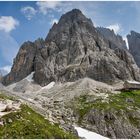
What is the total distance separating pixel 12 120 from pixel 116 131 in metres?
88.9

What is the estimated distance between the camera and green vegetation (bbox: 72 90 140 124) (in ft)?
477

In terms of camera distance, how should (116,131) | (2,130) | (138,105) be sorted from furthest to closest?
(138,105), (116,131), (2,130)

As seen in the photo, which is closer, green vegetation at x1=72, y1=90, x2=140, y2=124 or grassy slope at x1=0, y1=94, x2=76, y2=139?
grassy slope at x1=0, y1=94, x2=76, y2=139

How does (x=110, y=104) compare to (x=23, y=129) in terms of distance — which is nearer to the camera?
(x=23, y=129)

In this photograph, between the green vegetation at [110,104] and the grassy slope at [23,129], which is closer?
the grassy slope at [23,129]

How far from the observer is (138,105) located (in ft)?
537

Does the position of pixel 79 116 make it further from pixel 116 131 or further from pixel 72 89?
pixel 72 89

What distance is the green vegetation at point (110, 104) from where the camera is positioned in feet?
477

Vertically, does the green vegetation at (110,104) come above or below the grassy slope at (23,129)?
above

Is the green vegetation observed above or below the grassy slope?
above

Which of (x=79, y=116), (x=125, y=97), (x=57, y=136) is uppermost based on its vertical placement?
(x=125, y=97)

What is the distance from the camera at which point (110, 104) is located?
158m

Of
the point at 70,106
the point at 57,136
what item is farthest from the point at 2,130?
the point at 70,106

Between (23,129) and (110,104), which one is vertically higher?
(110,104)
